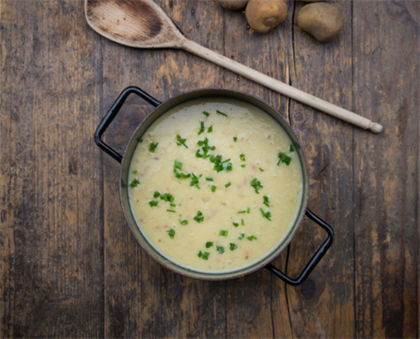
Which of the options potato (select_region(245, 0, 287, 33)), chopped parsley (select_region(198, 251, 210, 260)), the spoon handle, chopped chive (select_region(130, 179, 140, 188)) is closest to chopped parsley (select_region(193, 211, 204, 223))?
chopped parsley (select_region(198, 251, 210, 260))

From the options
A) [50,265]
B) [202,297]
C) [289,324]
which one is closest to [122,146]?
[50,265]

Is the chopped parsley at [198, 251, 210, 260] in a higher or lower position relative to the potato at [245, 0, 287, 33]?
lower

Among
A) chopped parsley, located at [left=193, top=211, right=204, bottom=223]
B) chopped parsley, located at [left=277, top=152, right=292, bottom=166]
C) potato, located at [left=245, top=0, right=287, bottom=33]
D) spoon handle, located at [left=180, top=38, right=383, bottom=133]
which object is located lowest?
chopped parsley, located at [left=193, top=211, right=204, bottom=223]

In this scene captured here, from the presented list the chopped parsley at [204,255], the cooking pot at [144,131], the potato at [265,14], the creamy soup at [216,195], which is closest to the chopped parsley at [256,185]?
the creamy soup at [216,195]

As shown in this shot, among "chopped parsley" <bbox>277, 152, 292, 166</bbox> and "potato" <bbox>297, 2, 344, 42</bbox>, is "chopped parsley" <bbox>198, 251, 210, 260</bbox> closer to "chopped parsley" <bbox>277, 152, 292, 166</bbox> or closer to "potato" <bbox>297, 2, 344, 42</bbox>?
"chopped parsley" <bbox>277, 152, 292, 166</bbox>

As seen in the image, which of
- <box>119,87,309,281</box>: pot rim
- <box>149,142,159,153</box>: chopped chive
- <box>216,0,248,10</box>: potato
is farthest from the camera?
<box>216,0,248,10</box>: potato

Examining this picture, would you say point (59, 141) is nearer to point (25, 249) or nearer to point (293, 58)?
point (25, 249)
